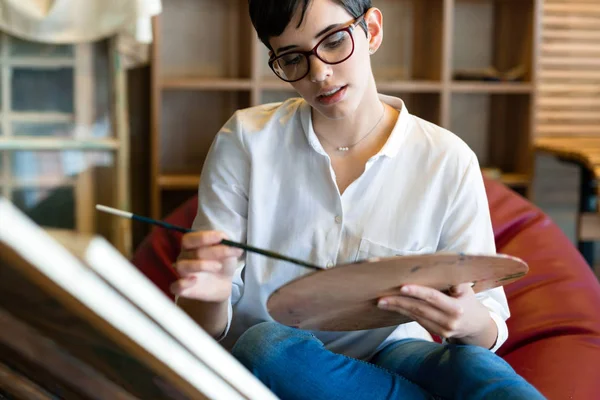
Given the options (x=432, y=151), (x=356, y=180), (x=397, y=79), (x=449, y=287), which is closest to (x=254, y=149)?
(x=356, y=180)

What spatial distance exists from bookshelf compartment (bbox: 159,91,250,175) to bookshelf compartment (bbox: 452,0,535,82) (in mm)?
1023

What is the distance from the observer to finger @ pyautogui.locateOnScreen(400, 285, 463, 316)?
40.6 inches

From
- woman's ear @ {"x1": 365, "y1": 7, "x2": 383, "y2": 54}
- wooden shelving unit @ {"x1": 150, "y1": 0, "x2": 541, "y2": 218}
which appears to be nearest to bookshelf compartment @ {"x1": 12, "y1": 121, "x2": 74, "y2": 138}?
wooden shelving unit @ {"x1": 150, "y1": 0, "x2": 541, "y2": 218}

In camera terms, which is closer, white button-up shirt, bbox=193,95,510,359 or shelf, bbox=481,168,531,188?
white button-up shirt, bbox=193,95,510,359

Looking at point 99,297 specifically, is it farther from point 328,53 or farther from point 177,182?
point 177,182

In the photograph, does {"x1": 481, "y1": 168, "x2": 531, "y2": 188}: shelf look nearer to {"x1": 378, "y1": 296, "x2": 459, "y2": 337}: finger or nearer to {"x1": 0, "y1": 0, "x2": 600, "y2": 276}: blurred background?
{"x1": 0, "y1": 0, "x2": 600, "y2": 276}: blurred background

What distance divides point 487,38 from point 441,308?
269cm

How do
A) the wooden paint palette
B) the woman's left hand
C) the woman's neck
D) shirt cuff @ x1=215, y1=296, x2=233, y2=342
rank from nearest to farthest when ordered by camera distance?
the wooden paint palette
the woman's left hand
shirt cuff @ x1=215, y1=296, x2=233, y2=342
the woman's neck

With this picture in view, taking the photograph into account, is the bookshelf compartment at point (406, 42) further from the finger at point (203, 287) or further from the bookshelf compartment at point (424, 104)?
the finger at point (203, 287)

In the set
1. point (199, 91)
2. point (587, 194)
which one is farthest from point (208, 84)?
point (587, 194)

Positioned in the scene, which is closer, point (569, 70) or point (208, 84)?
point (208, 84)

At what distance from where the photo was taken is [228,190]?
1.37m

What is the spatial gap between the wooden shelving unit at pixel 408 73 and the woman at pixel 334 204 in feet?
5.90

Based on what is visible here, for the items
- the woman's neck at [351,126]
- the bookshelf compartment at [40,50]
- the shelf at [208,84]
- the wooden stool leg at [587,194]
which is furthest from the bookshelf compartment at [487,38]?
the woman's neck at [351,126]
